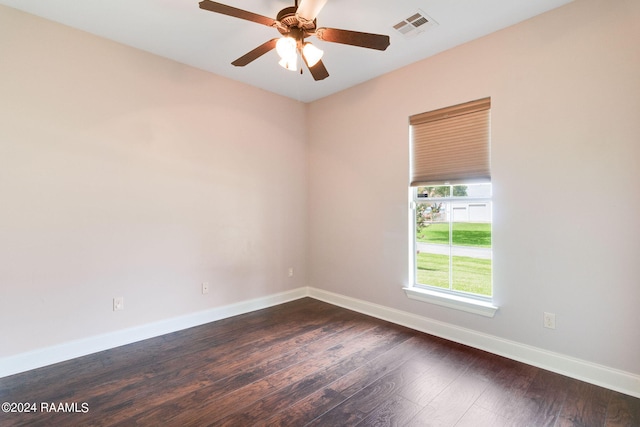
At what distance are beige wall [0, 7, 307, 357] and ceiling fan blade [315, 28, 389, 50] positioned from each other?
6.42ft

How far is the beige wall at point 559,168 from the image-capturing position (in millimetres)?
2107

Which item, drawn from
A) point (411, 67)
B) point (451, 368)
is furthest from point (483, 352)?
point (411, 67)

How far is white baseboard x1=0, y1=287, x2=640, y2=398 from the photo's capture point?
2189mm

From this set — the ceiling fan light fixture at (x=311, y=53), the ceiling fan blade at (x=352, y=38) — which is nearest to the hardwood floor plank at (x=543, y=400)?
the ceiling fan blade at (x=352, y=38)

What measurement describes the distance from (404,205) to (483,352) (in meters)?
1.59

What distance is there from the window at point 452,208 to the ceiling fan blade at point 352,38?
1340 mm

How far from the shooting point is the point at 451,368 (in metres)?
2.43

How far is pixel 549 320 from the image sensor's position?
2.41 meters

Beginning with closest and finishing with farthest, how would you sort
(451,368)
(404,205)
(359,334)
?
1. (451,368)
2. (359,334)
3. (404,205)

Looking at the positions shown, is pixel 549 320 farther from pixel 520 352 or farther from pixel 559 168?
pixel 559 168

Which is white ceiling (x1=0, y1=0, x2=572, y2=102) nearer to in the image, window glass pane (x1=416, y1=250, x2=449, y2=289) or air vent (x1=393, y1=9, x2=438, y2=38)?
air vent (x1=393, y1=9, x2=438, y2=38)

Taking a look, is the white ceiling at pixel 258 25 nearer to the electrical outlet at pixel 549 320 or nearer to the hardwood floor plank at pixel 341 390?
the electrical outlet at pixel 549 320

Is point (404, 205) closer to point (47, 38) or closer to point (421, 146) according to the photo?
point (421, 146)

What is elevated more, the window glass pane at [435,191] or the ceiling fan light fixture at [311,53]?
the ceiling fan light fixture at [311,53]
